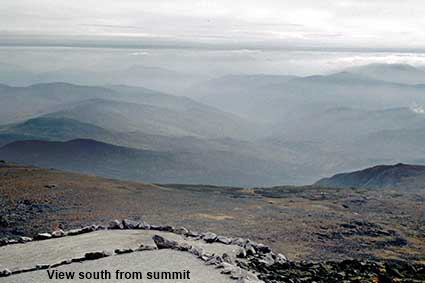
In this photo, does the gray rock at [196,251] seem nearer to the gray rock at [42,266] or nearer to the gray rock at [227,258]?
the gray rock at [227,258]

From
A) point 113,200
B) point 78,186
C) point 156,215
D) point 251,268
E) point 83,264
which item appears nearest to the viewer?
point 83,264

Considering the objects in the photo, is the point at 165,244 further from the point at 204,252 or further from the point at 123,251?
the point at 123,251

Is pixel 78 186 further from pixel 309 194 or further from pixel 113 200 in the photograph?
pixel 309 194

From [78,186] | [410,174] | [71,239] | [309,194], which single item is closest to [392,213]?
[309,194]

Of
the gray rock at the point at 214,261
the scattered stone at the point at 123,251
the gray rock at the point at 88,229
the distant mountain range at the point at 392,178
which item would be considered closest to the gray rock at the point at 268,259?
the gray rock at the point at 214,261

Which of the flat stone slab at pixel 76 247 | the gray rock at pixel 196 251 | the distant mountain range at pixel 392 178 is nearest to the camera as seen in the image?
the flat stone slab at pixel 76 247

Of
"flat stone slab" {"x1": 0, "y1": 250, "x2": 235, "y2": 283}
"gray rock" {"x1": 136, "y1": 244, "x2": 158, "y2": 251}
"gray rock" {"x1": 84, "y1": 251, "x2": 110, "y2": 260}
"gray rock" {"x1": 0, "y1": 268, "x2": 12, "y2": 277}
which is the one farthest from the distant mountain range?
"gray rock" {"x1": 0, "y1": 268, "x2": 12, "y2": 277}

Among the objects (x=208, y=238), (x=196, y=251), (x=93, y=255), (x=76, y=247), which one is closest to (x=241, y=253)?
(x=196, y=251)
